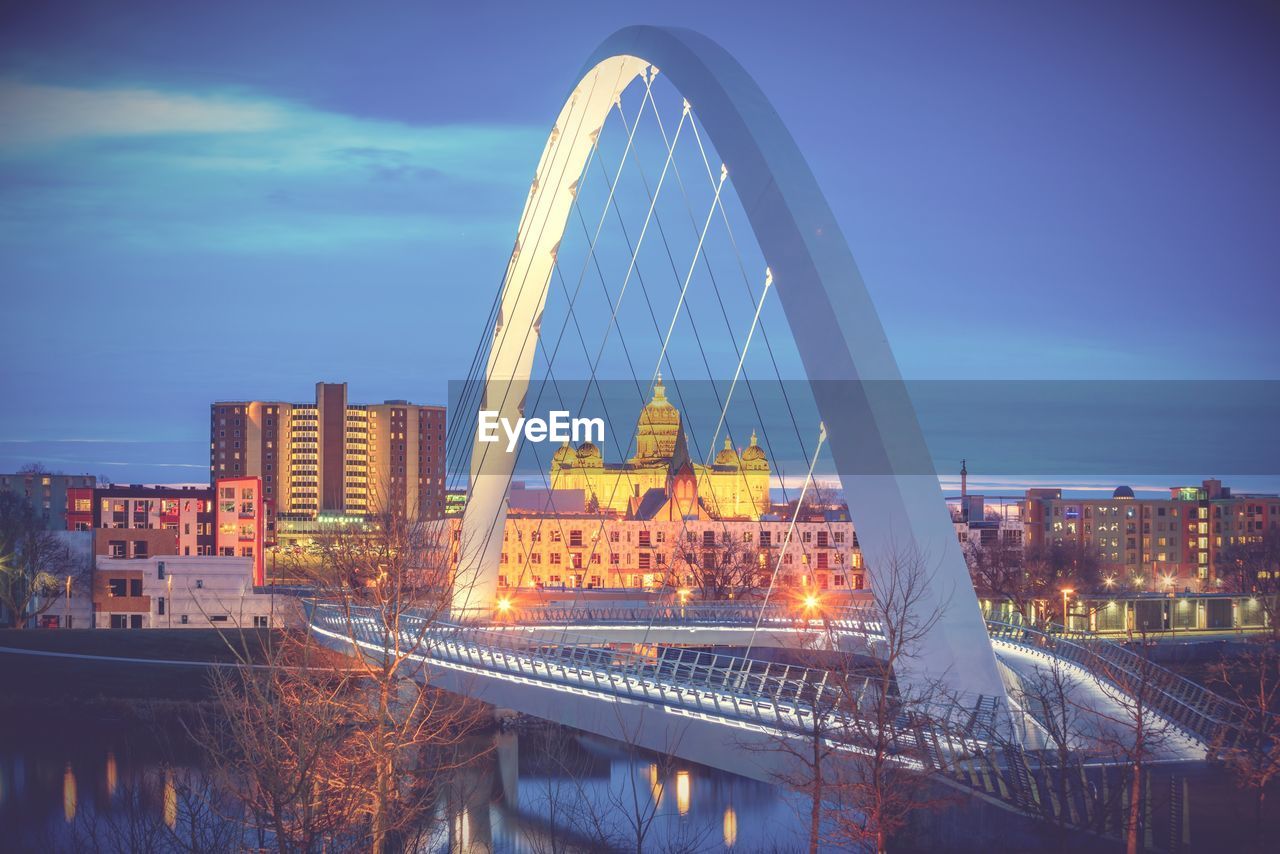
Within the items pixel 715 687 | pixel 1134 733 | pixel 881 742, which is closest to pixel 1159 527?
pixel 1134 733

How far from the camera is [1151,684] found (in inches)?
963

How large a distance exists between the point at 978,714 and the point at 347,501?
15374 centimetres

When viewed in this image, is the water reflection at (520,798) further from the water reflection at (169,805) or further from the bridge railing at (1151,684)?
the bridge railing at (1151,684)

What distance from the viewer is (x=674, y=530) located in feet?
297

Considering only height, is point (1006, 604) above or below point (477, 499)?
below

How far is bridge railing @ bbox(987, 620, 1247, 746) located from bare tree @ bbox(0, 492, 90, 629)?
149 feet

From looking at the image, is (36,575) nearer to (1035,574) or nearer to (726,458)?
(1035,574)

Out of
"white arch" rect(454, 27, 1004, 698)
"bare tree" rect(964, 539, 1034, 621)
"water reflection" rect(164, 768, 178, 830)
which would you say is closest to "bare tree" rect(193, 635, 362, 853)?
"water reflection" rect(164, 768, 178, 830)

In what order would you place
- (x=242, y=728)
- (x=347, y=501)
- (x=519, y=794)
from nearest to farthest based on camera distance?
(x=242, y=728) < (x=519, y=794) < (x=347, y=501)

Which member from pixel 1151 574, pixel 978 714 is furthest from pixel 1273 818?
pixel 1151 574

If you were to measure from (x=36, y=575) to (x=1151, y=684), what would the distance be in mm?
54170

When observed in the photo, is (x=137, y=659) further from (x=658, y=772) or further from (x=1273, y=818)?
(x=1273, y=818)

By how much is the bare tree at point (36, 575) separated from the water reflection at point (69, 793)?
107 feet

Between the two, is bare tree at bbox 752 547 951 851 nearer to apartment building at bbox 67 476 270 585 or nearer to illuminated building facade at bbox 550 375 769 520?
apartment building at bbox 67 476 270 585
